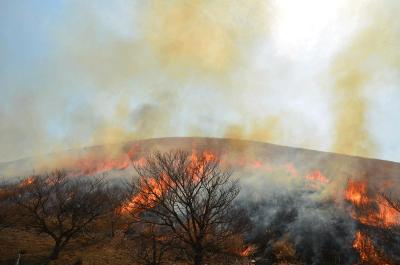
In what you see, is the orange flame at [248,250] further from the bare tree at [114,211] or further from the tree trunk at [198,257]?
the bare tree at [114,211]

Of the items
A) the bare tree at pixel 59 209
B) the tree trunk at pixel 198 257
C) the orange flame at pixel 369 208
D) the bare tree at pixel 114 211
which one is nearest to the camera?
the tree trunk at pixel 198 257

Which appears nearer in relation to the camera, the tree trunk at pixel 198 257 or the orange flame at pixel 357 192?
the tree trunk at pixel 198 257

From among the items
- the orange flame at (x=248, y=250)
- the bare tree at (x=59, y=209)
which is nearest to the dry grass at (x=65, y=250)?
the bare tree at (x=59, y=209)

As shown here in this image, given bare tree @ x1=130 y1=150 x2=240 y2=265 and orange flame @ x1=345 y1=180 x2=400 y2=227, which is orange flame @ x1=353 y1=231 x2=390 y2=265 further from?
bare tree @ x1=130 y1=150 x2=240 y2=265

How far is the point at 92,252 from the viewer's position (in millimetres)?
27453

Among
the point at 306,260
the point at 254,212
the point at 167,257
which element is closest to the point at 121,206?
the point at 167,257

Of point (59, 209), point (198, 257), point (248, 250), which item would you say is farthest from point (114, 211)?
point (198, 257)

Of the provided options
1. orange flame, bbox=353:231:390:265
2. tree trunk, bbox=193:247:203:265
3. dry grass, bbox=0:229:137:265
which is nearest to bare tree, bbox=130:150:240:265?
tree trunk, bbox=193:247:203:265

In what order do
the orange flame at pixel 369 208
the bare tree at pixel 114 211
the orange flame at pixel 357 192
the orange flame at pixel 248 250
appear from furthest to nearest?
the bare tree at pixel 114 211 < the orange flame at pixel 357 192 < the orange flame at pixel 369 208 < the orange flame at pixel 248 250

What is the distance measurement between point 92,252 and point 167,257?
666 centimetres

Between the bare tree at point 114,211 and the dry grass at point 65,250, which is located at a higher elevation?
the bare tree at point 114,211

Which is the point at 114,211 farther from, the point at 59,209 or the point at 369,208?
the point at 369,208

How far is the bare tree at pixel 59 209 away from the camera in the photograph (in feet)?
85.5

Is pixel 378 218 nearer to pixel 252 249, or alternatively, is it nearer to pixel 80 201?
pixel 252 249
